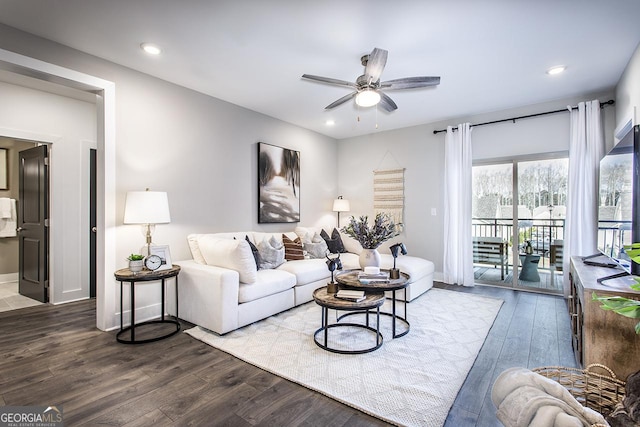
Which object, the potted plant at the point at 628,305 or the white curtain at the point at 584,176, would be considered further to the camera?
the white curtain at the point at 584,176

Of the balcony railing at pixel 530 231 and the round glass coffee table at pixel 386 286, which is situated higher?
the balcony railing at pixel 530 231

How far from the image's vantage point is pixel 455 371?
2287mm

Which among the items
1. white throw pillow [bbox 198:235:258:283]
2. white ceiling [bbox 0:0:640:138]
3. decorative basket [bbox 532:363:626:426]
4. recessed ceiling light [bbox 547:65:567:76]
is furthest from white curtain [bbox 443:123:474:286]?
decorative basket [bbox 532:363:626:426]

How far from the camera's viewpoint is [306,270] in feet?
12.5

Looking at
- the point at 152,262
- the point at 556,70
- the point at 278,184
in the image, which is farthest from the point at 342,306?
the point at 556,70

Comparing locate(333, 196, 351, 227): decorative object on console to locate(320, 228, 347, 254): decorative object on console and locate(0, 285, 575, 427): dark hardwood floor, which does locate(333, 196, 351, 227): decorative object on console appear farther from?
locate(0, 285, 575, 427): dark hardwood floor

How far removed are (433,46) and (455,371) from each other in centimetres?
273

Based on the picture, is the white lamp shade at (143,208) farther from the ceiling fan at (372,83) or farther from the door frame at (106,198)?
the ceiling fan at (372,83)

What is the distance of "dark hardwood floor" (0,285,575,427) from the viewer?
70.7 inches

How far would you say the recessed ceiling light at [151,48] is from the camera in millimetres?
2777

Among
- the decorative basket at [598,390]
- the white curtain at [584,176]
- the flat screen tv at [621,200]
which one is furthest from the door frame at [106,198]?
the white curtain at [584,176]

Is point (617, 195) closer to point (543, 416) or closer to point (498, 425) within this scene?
point (498, 425)

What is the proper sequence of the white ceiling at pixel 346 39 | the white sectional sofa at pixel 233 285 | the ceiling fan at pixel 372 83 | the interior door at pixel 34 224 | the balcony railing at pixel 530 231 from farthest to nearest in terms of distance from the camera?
the balcony railing at pixel 530 231 < the interior door at pixel 34 224 < the white sectional sofa at pixel 233 285 < the ceiling fan at pixel 372 83 < the white ceiling at pixel 346 39

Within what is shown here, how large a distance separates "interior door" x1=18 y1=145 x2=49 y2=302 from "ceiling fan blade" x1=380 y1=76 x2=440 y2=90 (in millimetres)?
4394
